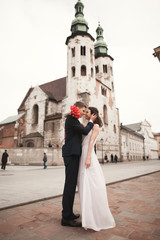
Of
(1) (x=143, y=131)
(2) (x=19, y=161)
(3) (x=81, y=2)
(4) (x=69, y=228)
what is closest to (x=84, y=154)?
(4) (x=69, y=228)

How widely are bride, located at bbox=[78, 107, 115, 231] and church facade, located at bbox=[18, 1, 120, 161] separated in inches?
897

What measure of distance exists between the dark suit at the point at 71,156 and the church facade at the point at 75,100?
22708 mm

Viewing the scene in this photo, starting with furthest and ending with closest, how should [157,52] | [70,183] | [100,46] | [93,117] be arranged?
1. [100,46]
2. [157,52]
3. [93,117]
4. [70,183]

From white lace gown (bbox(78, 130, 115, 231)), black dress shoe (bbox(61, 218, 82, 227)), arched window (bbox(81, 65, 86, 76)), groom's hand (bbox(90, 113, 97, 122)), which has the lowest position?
black dress shoe (bbox(61, 218, 82, 227))

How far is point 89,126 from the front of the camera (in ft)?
8.65

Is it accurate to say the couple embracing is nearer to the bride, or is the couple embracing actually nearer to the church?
the bride

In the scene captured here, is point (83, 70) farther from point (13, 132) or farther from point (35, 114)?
point (13, 132)

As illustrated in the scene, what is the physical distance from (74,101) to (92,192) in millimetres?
24403

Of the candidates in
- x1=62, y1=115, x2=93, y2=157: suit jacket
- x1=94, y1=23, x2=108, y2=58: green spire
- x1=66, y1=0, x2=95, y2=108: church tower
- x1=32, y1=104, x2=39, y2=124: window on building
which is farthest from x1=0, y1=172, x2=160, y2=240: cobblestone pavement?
x1=94, y1=23, x2=108, y2=58: green spire

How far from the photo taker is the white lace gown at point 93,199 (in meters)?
2.24

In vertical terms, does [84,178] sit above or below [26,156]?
above

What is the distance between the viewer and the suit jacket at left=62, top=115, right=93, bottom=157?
256 cm

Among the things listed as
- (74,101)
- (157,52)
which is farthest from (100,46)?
(157,52)

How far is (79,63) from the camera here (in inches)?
1093
